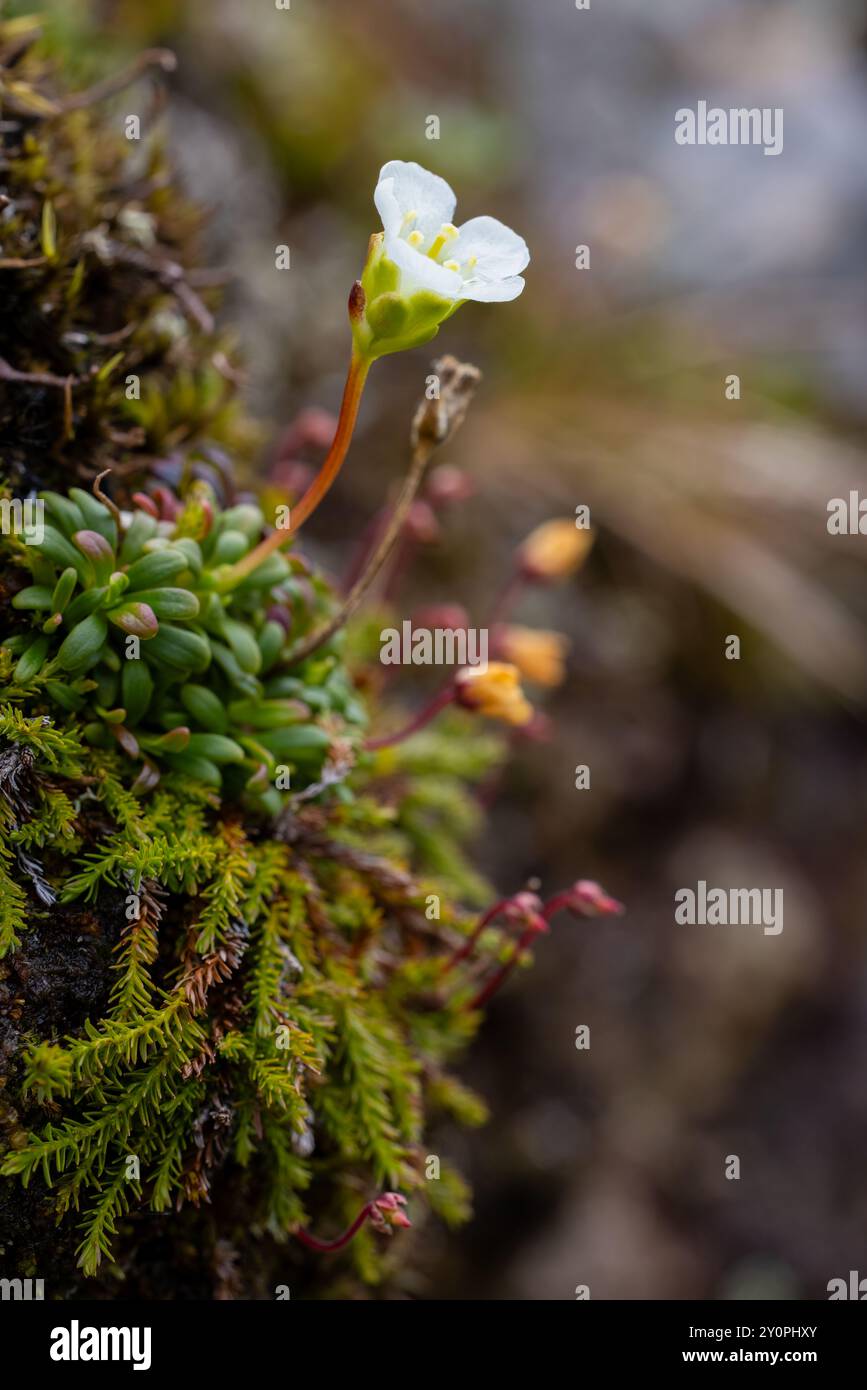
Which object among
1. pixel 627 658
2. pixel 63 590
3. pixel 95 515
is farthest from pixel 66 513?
pixel 627 658

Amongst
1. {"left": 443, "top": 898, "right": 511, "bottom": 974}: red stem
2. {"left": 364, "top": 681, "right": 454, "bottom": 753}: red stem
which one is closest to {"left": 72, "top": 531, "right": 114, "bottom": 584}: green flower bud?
{"left": 364, "top": 681, "right": 454, "bottom": 753}: red stem

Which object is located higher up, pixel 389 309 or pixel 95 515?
pixel 389 309

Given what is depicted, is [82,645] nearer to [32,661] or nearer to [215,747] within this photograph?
[32,661]

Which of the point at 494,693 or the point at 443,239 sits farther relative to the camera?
the point at 494,693

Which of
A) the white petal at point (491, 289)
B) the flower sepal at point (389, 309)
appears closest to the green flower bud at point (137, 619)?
the flower sepal at point (389, 309)

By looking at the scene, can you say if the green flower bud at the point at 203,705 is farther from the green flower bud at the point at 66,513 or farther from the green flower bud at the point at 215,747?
the green flower bud at the point at 66,513

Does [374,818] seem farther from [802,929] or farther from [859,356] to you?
[859,356]
